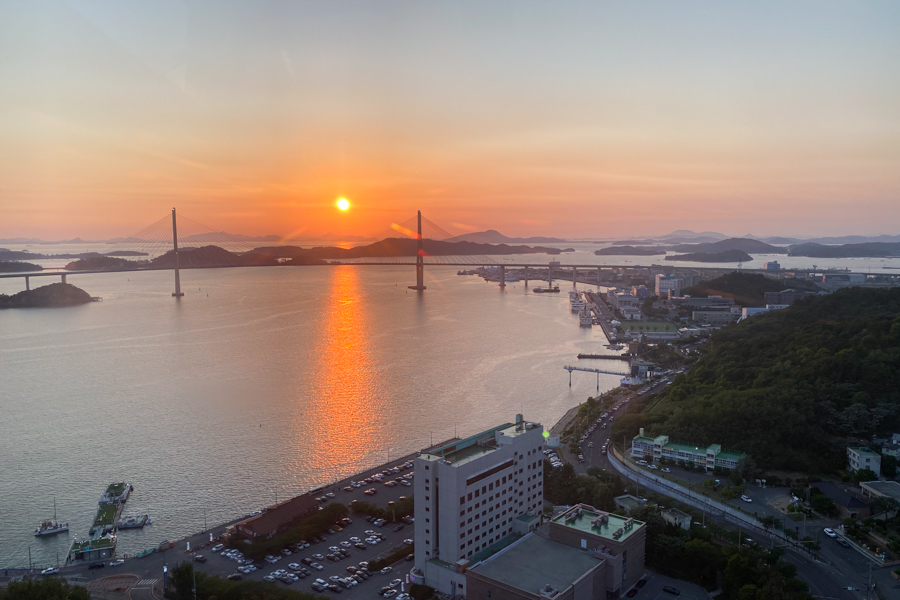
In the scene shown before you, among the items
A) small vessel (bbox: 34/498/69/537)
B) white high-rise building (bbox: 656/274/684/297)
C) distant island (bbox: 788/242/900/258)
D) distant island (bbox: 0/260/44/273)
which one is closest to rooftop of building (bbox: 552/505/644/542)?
small vessel (bbox: 34/498/69/537)

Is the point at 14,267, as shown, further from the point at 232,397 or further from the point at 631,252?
the point at 631,252

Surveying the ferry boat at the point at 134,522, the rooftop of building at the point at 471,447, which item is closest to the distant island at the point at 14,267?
the ferry boat at the point at 134,522

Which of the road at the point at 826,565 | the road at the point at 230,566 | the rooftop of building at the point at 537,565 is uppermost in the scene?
the rooftop of building at the point at 537,565

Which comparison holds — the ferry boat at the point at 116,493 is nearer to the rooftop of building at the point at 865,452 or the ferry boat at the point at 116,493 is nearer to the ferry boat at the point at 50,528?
the ferry boat at the point at 50,528

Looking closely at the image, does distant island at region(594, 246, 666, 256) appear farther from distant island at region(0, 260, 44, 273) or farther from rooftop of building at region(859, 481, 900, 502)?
rooftop of building at region(859, 481, 900, 502)

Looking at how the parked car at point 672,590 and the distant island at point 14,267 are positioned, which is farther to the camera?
the distant island at point 14,267

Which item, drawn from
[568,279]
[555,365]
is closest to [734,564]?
[555,365]

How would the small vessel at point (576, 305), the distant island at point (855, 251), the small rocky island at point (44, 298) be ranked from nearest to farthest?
the small vessel at point (576, 305) < the small rocky island at point (44, 298) < the distant island at point (855, 251)

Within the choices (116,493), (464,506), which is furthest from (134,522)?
(464,506)
